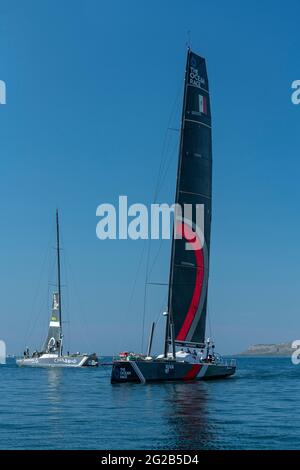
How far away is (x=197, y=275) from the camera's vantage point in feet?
157

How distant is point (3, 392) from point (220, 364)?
16745 millimetres

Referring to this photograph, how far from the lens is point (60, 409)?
29.3m

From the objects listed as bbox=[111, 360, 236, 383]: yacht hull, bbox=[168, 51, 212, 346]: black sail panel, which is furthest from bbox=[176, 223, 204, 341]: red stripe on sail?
bbox=[111, 360, 236, 383]: yacht hull

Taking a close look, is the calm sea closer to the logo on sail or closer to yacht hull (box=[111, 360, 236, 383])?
yacht hull (box=[111, 360, 236, 383])

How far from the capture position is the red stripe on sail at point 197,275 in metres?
46.1

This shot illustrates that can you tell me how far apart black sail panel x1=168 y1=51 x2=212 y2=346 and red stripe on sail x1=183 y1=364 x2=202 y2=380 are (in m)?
2.37

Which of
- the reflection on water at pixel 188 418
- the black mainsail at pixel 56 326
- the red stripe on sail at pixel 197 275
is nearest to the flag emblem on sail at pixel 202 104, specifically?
the red stripe on sail at pixel 197 275

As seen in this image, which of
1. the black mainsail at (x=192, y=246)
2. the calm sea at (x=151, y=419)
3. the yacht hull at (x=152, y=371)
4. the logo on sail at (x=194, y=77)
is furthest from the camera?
the logo on sail at (x=194, y=77)

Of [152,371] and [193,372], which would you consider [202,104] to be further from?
[152,371]

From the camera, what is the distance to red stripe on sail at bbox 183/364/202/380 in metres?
43.6

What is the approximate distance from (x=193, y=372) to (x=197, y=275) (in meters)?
7.66

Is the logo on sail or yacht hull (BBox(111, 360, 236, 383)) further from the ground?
the logo on sail

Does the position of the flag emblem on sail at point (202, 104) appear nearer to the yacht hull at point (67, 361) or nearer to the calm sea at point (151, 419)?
the calm sea at point (151, 419)
